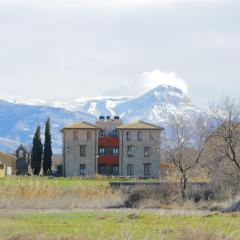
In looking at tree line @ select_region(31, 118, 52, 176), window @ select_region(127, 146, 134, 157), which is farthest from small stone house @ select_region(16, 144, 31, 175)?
window @ select_region(127, 146, 134, 157)

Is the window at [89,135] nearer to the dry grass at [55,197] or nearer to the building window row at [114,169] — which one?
the building window row at [114,169]

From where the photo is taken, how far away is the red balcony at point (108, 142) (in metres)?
112

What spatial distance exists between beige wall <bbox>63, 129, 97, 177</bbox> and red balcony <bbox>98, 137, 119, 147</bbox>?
1820 mm

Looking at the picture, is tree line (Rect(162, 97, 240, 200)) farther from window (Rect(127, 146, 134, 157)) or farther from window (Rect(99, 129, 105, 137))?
window (Rect(99, 129, 105, 137))

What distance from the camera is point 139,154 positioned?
359 ft

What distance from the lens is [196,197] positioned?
46.8 m

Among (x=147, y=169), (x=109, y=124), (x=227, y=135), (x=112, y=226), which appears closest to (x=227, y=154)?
(x=227, y=135)

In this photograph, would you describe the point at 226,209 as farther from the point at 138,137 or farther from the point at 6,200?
the point at 138,137

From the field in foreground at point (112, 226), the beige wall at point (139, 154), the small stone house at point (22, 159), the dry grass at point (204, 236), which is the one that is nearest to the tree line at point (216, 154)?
the field in foreground at point (112, 226)

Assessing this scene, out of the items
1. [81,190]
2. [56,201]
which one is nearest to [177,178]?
[81,190]

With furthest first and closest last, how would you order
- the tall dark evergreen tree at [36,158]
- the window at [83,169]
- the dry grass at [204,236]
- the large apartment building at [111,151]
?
the tall dark evergreen tree at [36,158], the large apartment building at [111,151], the window at [83,169], the dry grass at [204,236]

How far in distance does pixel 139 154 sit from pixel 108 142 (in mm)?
5303

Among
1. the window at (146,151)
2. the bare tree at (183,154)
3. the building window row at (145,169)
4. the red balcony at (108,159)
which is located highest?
the window at (146,151)

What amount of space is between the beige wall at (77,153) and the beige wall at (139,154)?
13.3 ft
